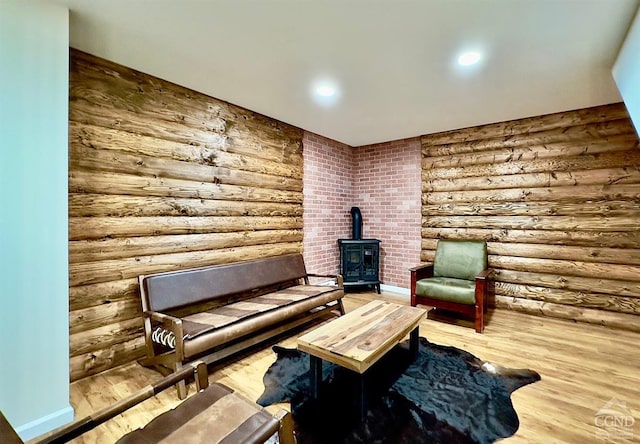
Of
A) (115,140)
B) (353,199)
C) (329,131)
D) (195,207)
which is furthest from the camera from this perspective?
(353,199)

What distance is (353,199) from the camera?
212 inches

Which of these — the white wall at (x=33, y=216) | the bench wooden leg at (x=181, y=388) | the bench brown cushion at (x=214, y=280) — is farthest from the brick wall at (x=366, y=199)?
the white wall at (x=33, y=216)

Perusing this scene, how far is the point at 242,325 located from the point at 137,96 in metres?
2.18

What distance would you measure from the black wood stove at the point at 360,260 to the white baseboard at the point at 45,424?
354 centimetres

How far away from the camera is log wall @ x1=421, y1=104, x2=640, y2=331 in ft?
10.5

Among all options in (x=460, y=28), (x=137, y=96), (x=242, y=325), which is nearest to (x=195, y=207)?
(x=137, y=96)

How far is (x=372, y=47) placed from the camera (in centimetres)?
216

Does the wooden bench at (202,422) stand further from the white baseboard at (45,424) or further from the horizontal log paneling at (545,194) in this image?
the horizontal log paneling at (545,194)

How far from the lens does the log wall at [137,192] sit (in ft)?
7.41

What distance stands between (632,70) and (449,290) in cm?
237

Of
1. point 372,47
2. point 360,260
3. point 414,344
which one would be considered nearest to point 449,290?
point 414,344

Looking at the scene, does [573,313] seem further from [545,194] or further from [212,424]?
[212,424]

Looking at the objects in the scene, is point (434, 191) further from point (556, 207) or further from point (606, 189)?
point (606, 189)

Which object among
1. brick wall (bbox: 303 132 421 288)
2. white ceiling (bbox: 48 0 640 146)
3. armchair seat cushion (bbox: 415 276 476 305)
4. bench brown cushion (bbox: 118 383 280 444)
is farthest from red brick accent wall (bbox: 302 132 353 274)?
bench brown cushion (bbox: 118 383 280 444)
